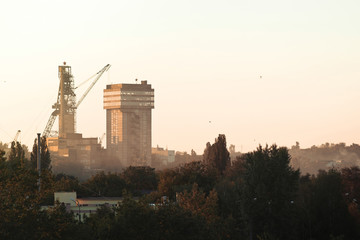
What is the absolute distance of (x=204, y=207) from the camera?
108 m

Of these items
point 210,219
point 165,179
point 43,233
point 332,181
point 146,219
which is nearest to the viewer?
point 43,233

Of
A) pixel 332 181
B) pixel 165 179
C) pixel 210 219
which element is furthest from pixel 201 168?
pixel 210 219

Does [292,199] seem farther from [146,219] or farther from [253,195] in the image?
[146,219]

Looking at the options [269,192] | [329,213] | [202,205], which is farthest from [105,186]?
[329,213]

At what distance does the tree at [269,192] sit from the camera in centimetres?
10706

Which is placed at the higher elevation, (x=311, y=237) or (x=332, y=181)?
(x=332, y=181)

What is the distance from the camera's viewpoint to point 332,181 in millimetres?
118375

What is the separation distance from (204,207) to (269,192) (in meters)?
9.71

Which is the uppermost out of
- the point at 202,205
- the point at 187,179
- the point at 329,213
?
the point at 187,179

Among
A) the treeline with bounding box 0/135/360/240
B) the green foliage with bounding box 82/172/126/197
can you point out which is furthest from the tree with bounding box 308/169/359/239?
the green foliage with bounding box 82/172/126/197

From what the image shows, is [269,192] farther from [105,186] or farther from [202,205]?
[105,186]

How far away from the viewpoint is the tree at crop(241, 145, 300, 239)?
10706 cm

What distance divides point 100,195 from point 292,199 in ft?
242

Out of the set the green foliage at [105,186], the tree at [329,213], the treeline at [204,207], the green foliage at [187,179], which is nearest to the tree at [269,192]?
the treeline at [204,207]
